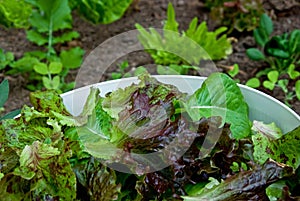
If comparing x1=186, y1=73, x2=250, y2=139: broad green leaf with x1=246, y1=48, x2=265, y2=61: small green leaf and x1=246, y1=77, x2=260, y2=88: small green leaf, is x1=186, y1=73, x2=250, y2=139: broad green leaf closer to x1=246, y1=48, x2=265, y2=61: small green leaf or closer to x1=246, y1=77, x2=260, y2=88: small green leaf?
x1=246, y1=77, x2=260, y2=88: small green leaf

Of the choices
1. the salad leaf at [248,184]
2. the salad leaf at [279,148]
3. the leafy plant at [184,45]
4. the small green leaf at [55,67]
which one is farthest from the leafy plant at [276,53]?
the salad leaf at [248,184]

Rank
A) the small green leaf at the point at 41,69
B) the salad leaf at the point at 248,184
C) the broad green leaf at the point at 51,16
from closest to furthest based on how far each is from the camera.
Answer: the salad leaf at the point at 248,184, the small green leaf at the point at 41,69, the broad green leaf at the point at 51,16

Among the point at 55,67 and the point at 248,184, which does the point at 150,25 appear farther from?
the point at 248,184

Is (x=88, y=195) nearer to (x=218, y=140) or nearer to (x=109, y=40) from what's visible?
(x=218, y=140)

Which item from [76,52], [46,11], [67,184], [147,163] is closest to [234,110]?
[147,163]

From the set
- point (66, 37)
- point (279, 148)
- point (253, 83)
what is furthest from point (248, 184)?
point (66, 37)

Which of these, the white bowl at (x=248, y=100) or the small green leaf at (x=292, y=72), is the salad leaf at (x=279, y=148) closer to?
the white bowl at (x=248, y=100)
